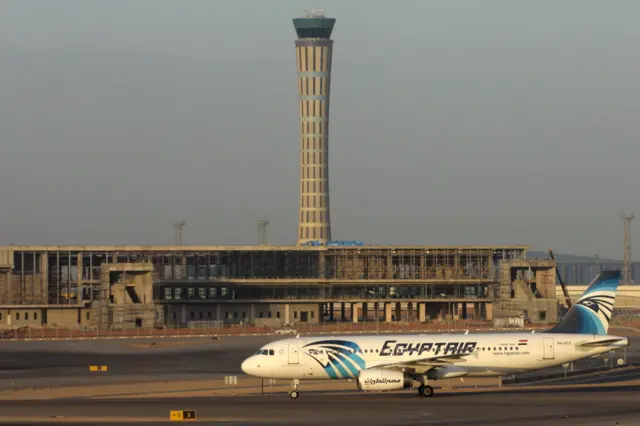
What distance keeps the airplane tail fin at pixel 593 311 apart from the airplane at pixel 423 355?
1842 millimetres

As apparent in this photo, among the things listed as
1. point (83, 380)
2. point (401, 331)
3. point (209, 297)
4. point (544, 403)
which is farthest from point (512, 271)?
point (544, 403)

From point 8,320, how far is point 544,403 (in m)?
120

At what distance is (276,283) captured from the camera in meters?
194

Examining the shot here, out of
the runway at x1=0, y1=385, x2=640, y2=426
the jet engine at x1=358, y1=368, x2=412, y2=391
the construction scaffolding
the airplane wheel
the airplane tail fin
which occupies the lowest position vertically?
the runway at x1=0, y1=385, x2=640, y2=426

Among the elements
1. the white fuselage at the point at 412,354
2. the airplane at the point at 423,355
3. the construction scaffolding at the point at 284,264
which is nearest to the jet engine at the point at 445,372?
the airplane at the point at 423,355

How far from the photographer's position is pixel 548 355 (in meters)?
82.2

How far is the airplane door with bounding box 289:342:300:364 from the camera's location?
81.7 meters

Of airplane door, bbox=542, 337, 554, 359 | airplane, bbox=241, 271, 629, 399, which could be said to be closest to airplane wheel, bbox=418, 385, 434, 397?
airplane, bbox=241, 271, 629, 399

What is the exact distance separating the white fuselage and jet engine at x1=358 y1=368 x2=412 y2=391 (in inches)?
57.3

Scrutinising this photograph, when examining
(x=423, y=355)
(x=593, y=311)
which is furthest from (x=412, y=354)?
(x=593, y=311)

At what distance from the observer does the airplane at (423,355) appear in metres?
81.1

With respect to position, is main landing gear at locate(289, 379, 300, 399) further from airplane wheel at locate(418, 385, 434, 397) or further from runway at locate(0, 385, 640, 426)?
airplane wheel at locate(418, 385, 434, 397)

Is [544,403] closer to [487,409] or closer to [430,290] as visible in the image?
[487,409]

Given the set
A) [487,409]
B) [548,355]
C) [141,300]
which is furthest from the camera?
[141,300]
